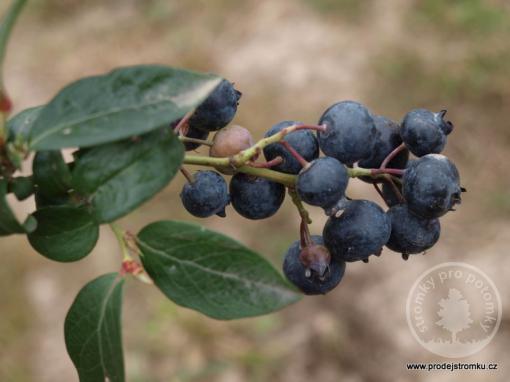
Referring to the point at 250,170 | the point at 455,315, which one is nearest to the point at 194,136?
the point at 250,170

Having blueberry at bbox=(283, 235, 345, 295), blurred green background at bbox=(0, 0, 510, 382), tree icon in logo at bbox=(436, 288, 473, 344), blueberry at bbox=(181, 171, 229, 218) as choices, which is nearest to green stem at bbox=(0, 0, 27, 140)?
blueberry at bbox=(181, 171, 229, 218)

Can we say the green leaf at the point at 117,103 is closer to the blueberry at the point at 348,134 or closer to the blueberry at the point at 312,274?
the blueberry at the point at 348,134

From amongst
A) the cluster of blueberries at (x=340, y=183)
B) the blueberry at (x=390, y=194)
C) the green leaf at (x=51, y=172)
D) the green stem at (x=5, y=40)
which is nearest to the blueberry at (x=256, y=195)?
the cluster of blueberries at (x=340, y=183)

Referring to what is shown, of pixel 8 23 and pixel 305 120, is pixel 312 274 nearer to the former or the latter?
pixel 8 23

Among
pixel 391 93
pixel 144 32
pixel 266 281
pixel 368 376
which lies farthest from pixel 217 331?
pixel 144 32

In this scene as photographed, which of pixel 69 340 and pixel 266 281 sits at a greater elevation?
pixel 266 281

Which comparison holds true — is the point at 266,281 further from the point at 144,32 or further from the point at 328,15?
the point at 144,32
